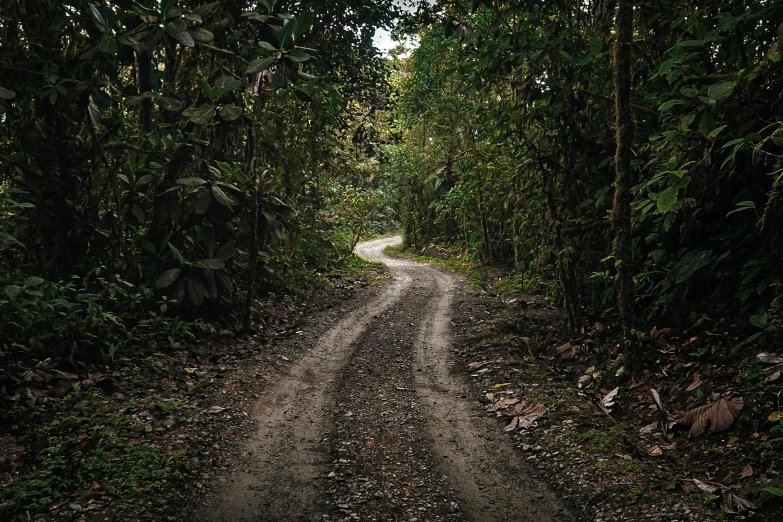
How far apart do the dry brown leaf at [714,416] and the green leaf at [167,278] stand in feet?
24.8

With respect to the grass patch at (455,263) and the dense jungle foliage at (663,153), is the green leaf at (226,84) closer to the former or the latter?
the dense jungle foliage at (663,153)

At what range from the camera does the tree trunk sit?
21.9 feet

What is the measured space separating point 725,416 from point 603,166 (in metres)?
4.62

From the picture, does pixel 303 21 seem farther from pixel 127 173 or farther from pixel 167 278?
pixel 167 278

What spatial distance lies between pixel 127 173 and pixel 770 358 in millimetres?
9473

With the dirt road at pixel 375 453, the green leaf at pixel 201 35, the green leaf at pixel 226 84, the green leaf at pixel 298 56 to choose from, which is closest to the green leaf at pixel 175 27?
the green leaf at pixel 201 35

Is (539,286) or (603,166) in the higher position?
(603,166)

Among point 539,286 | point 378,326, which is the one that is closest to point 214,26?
point 378,326

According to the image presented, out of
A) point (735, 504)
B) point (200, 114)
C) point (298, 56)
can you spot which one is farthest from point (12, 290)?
point (735, 504)

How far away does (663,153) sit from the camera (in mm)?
7043

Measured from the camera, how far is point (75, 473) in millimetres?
4715

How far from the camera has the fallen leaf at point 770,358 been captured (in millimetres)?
5164

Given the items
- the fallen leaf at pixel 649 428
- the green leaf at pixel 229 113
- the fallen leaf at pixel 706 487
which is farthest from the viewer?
the green leaf at pixel 229 113

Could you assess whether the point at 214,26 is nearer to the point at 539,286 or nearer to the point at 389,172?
the point at 539,286
